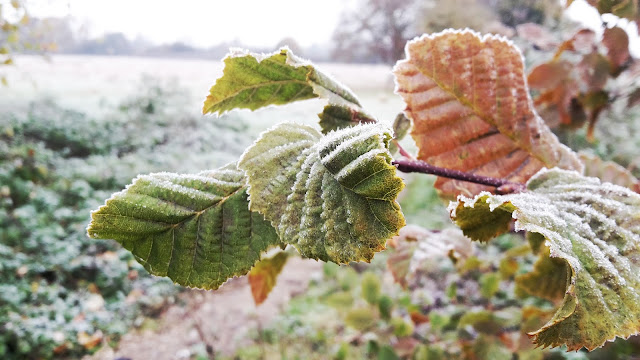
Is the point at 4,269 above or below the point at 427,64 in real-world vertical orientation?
below

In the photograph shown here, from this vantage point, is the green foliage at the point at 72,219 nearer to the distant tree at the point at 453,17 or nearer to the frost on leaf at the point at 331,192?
the distant tree at the point at 453,17

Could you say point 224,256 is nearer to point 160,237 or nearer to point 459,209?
point 160,237

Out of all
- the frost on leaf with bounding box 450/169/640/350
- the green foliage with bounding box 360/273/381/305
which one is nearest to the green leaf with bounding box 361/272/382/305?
the green foliage with bounding box 360/273/381/305

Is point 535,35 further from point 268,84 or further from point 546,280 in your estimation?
point 268,84

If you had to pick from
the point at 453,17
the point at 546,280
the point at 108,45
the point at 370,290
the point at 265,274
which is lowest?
the point at 370,290

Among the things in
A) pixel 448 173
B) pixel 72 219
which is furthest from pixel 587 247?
pixel 72 219

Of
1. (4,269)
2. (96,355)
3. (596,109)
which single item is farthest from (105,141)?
(596,109)
